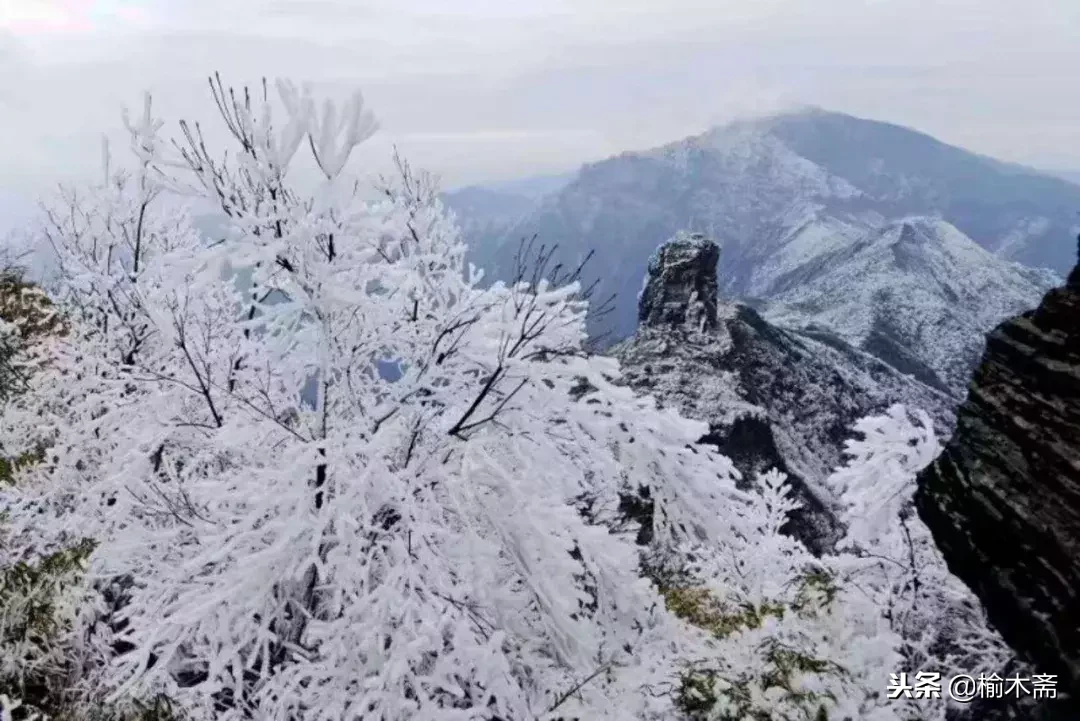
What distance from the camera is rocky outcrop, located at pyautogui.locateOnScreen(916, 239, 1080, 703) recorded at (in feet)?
16.5

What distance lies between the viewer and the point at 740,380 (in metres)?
34.6

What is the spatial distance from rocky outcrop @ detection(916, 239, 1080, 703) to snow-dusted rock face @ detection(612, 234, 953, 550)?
2110 centimetres

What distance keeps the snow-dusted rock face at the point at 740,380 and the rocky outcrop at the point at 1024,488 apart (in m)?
21.1

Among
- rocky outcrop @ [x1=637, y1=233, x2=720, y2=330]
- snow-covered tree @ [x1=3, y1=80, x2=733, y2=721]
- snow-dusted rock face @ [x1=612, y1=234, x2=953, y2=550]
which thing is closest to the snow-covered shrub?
snow-covered tree @ [x1=3, y1=80, x2=733, y2=721]

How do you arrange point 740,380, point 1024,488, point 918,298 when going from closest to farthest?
point 1024,488, point 740,380, point 918,298

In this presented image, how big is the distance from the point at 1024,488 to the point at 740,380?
97.9ft

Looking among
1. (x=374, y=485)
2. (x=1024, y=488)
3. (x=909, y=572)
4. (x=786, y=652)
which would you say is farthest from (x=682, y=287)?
(x=374, y=485)

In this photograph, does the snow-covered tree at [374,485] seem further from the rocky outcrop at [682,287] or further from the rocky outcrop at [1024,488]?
the rocky outcrop at [682,287]

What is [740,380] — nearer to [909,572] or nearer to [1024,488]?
[909,572]

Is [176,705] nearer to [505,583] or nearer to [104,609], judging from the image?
[104,609]

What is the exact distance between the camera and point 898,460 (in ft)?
28.5

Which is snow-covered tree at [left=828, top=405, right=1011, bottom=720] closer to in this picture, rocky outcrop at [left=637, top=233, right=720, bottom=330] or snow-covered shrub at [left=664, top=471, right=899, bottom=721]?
snow-covered shrub at [left=664, top=471, right=899, bottom=721]

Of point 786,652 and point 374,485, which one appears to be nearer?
point 374,485

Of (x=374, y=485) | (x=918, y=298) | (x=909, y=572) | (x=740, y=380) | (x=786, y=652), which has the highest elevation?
(x=374, y=485)
